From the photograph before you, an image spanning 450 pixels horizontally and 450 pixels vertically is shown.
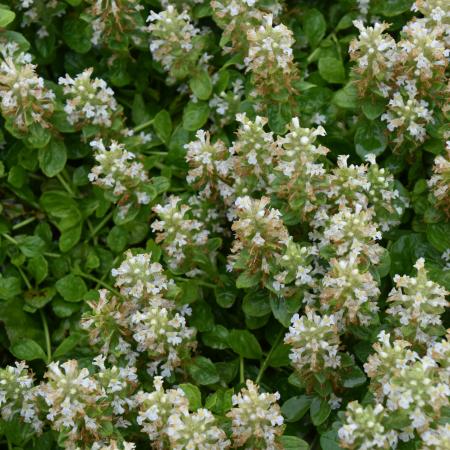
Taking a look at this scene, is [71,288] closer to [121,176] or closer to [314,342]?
[121,176]

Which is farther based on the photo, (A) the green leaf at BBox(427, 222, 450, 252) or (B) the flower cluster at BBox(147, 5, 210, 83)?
(B) the flower cluster at BBox(147, 5, 210, 83)

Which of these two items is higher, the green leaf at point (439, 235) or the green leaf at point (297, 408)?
the green leaf at point (439, 235)

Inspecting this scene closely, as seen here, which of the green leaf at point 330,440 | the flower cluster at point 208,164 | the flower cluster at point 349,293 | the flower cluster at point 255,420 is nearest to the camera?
the flower cluster at point 255,420

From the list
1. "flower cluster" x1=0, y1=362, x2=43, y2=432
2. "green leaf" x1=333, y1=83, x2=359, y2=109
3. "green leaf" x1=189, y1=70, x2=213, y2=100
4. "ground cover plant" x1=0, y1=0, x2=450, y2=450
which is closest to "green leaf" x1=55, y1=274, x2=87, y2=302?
"ground cover plant" x1=0, y1=0, x2=450, y2=450

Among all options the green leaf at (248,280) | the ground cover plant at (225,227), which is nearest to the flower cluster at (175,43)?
the ground cover plant at (225,227)

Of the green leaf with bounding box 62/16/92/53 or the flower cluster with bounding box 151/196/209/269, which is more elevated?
the green leaf with bounding box 62/16/92/53

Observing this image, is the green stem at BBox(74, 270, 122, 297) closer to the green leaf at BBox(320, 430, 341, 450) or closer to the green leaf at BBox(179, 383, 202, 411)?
the green leaf at BBox(179, 383, 202, 411)

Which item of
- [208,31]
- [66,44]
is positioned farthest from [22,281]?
[208,31]

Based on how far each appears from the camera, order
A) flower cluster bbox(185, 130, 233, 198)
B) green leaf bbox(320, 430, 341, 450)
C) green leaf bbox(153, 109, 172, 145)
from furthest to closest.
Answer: green leaf bbox(153, 109, 172, 145) → flower cluster bbox(185, 130, 233, 198) → green leaf bbox(320, 430, 341, 450)

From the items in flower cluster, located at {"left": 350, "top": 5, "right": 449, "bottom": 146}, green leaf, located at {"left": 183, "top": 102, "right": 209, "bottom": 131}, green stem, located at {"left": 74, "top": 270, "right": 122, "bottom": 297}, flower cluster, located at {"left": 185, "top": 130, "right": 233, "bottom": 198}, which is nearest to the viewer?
flower cluster, located at {"left": 350, "top": 5, "right": 449, "bottom": 146}

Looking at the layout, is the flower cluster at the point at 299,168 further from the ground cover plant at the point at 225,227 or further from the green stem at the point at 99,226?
the green stem at the point at 99,226
